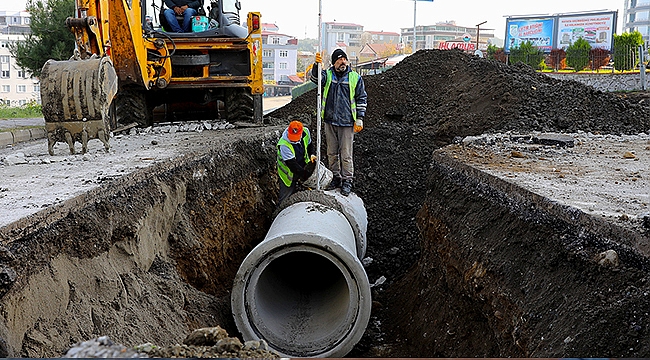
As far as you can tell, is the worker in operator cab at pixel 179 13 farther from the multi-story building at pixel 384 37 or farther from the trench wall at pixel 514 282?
the multi-story building at pixel 384 37

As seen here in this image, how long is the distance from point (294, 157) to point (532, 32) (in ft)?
107

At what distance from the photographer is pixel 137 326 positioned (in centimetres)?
417

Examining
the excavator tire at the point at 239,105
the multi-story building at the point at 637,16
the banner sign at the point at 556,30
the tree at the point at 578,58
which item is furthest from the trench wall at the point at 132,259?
the multi-story building at the point at 637,16

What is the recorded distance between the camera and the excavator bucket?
630 centimetres

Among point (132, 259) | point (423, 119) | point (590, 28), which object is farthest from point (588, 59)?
point (132, 259)

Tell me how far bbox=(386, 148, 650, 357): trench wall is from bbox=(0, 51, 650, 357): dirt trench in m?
0.01

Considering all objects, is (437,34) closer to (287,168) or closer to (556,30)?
(556,30)

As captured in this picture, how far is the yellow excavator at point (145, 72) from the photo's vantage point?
6.37 m

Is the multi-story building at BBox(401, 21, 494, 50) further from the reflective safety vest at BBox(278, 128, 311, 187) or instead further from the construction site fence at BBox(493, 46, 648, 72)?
the reflective safety vest at BBox(278, 128, 311, 187)

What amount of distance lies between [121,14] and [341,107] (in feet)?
8.97

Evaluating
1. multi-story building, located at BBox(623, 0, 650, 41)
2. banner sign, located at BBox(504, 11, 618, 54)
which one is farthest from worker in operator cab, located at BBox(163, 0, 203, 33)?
multi-story building, located at BBox(623, 0, 650, 41)

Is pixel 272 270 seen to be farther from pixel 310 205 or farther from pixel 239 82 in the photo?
pixel 239 82

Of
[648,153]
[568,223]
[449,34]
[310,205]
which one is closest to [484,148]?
[648,153]

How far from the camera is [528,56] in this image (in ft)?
96.6
